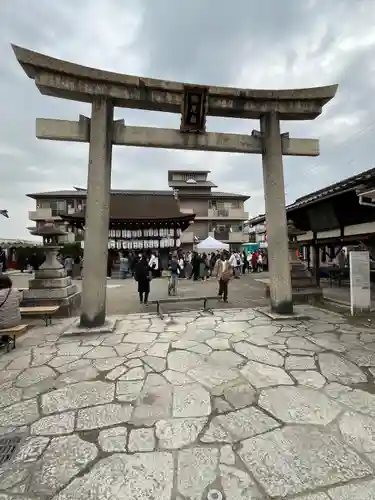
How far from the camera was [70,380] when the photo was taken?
3.91 m

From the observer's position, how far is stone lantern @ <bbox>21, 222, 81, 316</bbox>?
8.02 metres

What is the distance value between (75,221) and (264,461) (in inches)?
807

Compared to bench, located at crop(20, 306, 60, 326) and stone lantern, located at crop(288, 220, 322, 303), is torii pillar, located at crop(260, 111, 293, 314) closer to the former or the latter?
stone lantern, located at crop(288, 220, 322, 303)

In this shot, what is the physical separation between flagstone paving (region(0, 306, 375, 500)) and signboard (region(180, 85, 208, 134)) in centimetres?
508

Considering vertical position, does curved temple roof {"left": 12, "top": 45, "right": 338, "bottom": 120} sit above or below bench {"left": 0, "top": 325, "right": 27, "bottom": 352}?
above

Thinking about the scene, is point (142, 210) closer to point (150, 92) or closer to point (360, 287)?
point (150, 92)

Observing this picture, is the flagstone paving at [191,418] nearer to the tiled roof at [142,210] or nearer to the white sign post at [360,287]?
the white sign post at [360,287]

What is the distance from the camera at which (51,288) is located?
8250 mm

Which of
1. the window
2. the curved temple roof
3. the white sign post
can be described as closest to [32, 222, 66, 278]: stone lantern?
the curved temple roof

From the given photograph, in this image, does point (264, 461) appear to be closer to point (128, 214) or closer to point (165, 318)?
point (165, 318)

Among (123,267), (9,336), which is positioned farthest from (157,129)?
(123,267)

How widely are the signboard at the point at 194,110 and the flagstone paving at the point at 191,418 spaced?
5.08 metres

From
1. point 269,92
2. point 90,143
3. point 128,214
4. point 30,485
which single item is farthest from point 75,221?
point 30,485

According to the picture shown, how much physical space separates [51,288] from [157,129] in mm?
5780
